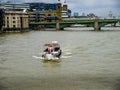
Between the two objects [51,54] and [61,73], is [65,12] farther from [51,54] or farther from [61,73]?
[61,73]

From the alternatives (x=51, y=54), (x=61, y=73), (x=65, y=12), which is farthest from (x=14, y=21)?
(x=61, y=73)

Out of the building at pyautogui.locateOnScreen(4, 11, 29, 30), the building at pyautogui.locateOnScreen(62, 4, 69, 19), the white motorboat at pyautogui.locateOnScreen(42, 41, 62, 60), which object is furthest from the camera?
the building at pyautogui.locateOnScreen(62, 4, 69, 19)

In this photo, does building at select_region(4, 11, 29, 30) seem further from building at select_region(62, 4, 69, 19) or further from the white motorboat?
the white motorboat

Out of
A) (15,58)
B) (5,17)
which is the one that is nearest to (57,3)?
(5,17)

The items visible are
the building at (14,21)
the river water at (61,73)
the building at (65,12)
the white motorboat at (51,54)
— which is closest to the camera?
the river water at (61,73)

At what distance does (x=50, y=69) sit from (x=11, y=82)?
5134 mm

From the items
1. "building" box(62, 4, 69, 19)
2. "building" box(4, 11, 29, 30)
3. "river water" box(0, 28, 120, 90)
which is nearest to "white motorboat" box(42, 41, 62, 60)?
"river water" box(0, 28, 120, 90)

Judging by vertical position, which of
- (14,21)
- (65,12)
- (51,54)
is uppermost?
(51,54)

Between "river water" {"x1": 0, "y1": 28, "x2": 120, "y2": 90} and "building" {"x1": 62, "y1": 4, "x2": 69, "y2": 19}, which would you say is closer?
"river water" {"x1": 0, "y1": 28, "x2": 120, "y2": 90}

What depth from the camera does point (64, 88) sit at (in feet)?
54.5

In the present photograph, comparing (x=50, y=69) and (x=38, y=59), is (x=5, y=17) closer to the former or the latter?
(x=38, y=59)

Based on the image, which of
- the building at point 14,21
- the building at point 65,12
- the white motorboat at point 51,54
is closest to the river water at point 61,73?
the white motorboat at point 51,54

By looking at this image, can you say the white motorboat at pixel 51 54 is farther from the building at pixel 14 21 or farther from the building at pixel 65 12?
the building at pixel 65 12

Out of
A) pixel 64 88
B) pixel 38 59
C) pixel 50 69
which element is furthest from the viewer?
pixel 38 59
